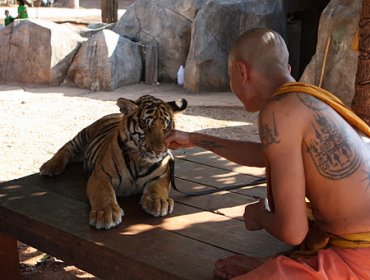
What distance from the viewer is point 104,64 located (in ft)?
35.7

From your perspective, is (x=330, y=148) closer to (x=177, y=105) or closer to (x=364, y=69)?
(x=177, y=105)

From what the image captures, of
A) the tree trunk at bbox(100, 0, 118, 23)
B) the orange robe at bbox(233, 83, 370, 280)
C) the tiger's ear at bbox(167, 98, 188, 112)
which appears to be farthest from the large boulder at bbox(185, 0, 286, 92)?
the orange robe at bbox(233, 83, 370, 280)

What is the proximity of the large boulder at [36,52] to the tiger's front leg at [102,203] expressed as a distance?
863cm

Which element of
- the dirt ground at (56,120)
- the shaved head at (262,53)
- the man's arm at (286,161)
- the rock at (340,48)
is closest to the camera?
the man's arm at (286,161)

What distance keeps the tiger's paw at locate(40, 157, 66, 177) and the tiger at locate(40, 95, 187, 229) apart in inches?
14.7

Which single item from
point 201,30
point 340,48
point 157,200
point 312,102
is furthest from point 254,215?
point 201,30

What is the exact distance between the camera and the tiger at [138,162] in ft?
9.71

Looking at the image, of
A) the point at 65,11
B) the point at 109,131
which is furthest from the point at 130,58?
the point at 65,11

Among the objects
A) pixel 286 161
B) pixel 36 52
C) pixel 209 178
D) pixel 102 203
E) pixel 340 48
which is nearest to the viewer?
pixel 286 161

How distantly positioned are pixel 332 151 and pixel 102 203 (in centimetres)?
134

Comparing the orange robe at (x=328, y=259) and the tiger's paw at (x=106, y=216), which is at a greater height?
the orange robe at (x=328, y=259)

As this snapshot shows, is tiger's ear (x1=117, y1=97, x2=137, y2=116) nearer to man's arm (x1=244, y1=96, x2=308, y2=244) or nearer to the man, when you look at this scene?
the man

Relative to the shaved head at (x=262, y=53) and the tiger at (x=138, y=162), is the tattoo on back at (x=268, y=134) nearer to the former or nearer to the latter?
the shaved head at (x=262, y=53)

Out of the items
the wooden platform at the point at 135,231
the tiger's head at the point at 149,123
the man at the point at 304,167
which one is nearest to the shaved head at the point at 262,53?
the man at the point at 304,167
